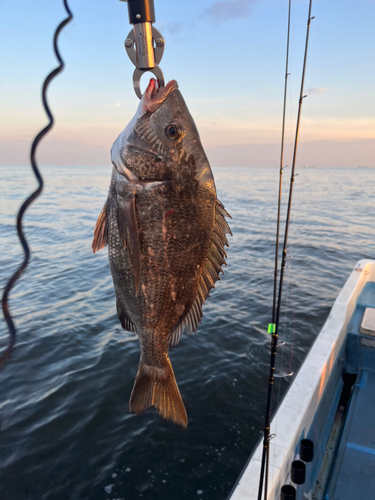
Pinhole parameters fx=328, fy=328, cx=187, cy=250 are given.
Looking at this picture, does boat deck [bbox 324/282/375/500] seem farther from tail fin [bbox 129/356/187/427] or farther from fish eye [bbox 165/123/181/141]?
fish eye [bbox 165/123/181/141]

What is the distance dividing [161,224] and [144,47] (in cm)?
72

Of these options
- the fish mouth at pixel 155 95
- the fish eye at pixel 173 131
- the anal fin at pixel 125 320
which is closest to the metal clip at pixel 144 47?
the fish mouth at pixel 155 95

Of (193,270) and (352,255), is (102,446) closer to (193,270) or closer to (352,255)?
(193,270)

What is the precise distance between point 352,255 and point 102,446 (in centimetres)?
1412

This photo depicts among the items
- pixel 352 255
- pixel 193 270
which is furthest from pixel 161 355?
pixel 352 255

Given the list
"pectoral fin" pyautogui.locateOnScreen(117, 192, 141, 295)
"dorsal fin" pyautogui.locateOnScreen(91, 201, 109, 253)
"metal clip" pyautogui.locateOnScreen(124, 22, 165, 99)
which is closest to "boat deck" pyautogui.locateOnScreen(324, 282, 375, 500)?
"pectoral fin" pyautogui.locateOnScreen(117, 192, 141, 295)

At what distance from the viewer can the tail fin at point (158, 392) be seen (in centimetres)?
181

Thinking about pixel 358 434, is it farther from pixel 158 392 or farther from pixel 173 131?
pixel 173 131

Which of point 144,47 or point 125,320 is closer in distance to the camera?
point 144,47

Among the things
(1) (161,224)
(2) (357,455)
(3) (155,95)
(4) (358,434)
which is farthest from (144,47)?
(4) (358,434)

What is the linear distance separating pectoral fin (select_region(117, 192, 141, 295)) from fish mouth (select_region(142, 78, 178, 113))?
0.47 m

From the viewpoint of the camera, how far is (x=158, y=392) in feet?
6.08

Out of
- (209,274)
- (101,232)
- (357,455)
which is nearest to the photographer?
(101,232)

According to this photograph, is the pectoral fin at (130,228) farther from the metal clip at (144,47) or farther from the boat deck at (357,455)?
the boat deck at (357,455)
